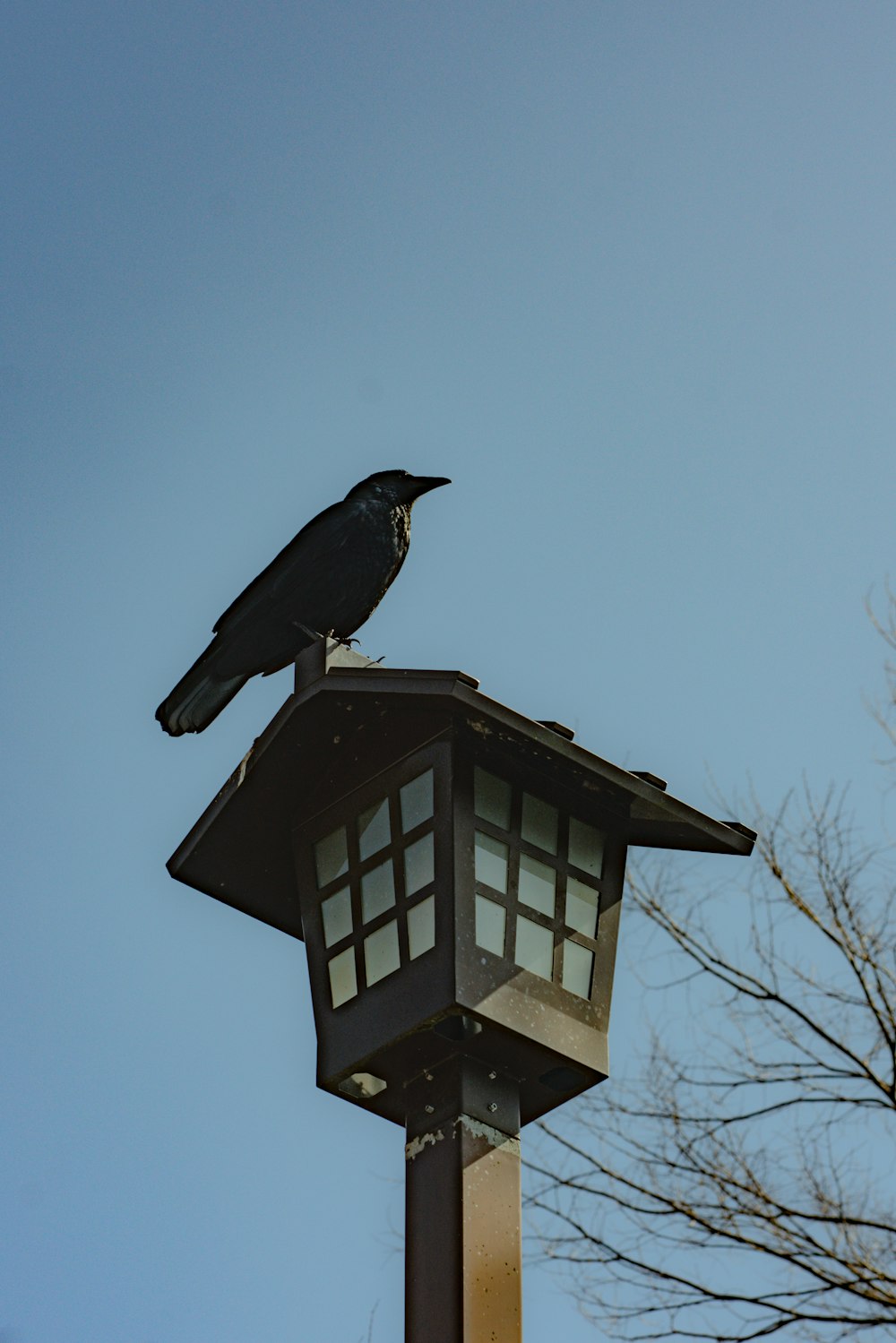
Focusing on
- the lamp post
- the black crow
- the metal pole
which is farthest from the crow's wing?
the metal pole

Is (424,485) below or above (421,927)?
above

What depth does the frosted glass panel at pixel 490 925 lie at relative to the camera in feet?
9.20

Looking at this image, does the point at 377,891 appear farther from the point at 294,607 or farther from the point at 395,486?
the point at 395,486

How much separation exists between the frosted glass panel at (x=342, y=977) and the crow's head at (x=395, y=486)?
4.60 feet

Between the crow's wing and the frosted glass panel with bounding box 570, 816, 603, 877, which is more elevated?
the crow's wing

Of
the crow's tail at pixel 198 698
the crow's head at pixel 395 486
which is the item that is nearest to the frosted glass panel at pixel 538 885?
the crow's tail at pixel 198 698

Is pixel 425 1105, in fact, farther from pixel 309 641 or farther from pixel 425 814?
pixel 309 641

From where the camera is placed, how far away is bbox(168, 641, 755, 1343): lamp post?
2.63 m

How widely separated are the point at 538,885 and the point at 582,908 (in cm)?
14

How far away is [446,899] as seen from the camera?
2805mm

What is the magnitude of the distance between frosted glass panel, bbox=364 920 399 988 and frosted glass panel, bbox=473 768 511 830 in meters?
0.28

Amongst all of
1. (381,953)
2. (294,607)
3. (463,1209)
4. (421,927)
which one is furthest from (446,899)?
(294,607)

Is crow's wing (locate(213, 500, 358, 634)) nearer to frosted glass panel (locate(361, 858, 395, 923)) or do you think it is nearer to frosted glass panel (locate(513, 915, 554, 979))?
frosted glass panel (locate(361, 858, 395, 923))

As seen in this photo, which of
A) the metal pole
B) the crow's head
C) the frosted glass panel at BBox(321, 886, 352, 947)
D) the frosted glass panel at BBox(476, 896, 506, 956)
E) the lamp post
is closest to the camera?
the metal pole
